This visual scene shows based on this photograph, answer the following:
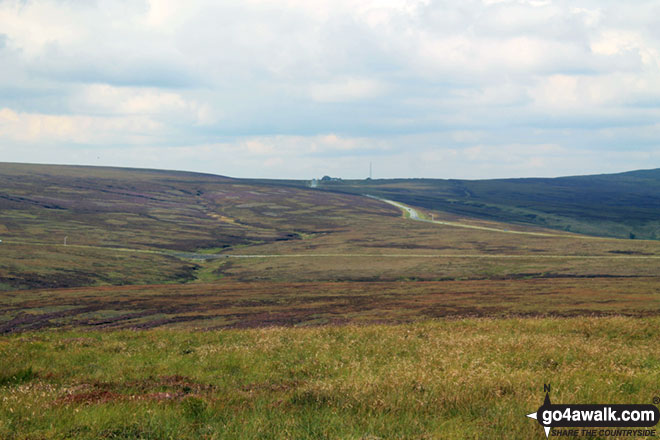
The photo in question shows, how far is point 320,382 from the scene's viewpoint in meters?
11.9


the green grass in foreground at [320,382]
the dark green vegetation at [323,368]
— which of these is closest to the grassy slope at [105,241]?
the dark green vegetation at [323,368]

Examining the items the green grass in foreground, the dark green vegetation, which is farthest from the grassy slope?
the green grass in foreground

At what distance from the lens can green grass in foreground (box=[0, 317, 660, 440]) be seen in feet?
29.2

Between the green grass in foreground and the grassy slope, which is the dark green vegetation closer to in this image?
the green grass in foreground

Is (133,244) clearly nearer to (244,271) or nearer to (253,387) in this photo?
(244,271)

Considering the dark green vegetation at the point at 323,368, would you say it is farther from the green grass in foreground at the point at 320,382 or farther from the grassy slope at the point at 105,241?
the grassy slope at the point at 105,241

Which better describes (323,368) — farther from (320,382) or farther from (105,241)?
(105,241)

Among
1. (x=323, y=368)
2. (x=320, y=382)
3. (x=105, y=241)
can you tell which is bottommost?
(x=105, y=241)

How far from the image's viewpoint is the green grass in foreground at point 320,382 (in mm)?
8898

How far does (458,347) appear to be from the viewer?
1630 centimetres

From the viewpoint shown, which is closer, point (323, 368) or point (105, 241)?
point (323, 368)

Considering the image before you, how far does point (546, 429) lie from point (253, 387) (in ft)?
21.0

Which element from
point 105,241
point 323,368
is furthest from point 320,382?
point 105,241

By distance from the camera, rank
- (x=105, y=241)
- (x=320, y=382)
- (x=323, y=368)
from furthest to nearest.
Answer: (x=105, y=241), (x=323, y=368), (x=320, y=382)
